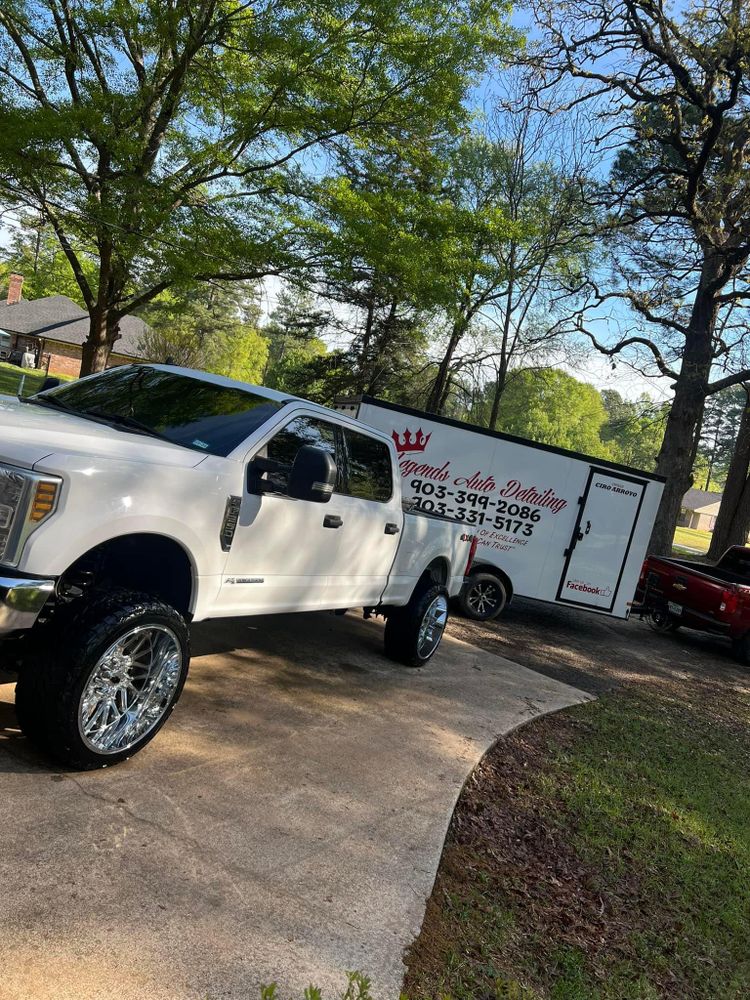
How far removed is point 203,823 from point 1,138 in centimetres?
967

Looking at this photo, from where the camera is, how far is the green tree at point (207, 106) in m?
10.7

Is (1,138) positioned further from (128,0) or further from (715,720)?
(715,720)

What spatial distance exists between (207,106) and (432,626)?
951 centimetres

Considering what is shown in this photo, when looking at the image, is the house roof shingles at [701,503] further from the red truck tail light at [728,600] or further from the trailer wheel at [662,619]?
the red truck tail light at [728,600]

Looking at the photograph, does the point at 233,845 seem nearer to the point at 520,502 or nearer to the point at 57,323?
the point at 520,502

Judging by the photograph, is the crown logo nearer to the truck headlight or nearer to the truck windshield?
the truck windshield

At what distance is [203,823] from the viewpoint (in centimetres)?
358

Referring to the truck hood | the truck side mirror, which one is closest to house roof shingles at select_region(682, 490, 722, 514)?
the truck side mirror

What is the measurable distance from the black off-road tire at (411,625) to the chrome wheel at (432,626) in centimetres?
1

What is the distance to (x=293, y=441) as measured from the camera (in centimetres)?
498

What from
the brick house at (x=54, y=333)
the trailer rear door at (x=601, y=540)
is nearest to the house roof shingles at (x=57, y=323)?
the brick house at (x=54, y=333)

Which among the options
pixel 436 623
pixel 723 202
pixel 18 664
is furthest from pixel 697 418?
pixel 18 664

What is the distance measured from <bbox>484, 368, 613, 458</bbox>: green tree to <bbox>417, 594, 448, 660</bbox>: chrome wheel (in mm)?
21779

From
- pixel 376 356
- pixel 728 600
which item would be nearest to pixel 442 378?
pixel 376 356
